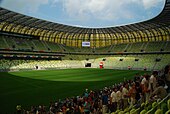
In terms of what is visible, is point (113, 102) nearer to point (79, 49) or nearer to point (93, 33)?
point (93, 33)

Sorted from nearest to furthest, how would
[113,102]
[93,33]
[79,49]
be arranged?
[113,102]
[93,33]
[79,49]

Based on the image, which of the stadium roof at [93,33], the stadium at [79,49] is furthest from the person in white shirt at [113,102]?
the stadium roof at [93,33]

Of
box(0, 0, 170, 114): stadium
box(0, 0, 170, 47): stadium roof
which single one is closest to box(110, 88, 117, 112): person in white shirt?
box(0, 0, 170, 114): stadium

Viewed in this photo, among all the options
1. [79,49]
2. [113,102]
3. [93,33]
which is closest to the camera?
[113,102]

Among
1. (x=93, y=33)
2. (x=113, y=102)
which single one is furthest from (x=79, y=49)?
(x=113, y=102)

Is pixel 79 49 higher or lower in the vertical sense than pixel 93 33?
lower

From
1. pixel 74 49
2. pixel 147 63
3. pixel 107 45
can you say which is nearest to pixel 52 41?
pixel 74 49

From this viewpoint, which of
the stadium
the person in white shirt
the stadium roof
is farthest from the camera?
the stadium roof

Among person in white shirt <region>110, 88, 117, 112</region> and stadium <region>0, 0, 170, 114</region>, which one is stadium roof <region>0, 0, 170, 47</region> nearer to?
stadium <region>0, 0, 170, 114</region>

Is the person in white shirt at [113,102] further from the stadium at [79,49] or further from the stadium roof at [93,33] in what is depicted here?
the stadium roof at [93,33]

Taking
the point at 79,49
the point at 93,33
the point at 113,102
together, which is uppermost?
the point at 93,33

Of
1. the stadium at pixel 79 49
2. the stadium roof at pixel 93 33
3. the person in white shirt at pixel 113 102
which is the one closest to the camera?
the person in white shirt at pixel 113 102

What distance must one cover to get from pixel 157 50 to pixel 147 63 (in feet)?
30.3

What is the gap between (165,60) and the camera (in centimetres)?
6469
